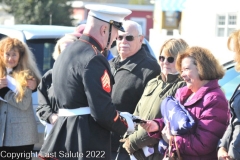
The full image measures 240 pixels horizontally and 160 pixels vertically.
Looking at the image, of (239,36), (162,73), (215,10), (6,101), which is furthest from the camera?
(215,10)

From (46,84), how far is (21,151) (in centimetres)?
76

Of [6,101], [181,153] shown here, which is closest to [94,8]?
[181,153]

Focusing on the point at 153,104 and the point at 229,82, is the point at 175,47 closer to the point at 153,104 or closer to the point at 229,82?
the point at 153,104

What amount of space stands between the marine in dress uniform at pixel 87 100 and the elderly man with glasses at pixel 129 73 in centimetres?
101

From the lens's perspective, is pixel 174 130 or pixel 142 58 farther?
pixel 142 58

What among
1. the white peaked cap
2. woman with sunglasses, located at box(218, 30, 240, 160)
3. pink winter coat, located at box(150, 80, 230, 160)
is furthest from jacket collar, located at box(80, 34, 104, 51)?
woman with sunglasses, located at box(218, 30, 240, 160)

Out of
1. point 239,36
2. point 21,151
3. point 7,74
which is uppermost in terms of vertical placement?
point 239,36

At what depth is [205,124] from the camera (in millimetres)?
4484

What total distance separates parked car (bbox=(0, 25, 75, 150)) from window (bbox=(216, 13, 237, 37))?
21395 millimetres

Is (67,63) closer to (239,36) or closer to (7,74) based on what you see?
(239,36)

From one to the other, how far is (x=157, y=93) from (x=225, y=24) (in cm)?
2336

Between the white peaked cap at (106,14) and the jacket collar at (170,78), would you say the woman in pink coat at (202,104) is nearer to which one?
the jacket collar at (170,78)

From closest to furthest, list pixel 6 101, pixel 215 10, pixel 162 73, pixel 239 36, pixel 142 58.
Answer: pixel 239 36 → pixel 162 73 → pixel 142 58 → pixel 6 101 → pixel 215 10

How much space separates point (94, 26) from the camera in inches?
180
